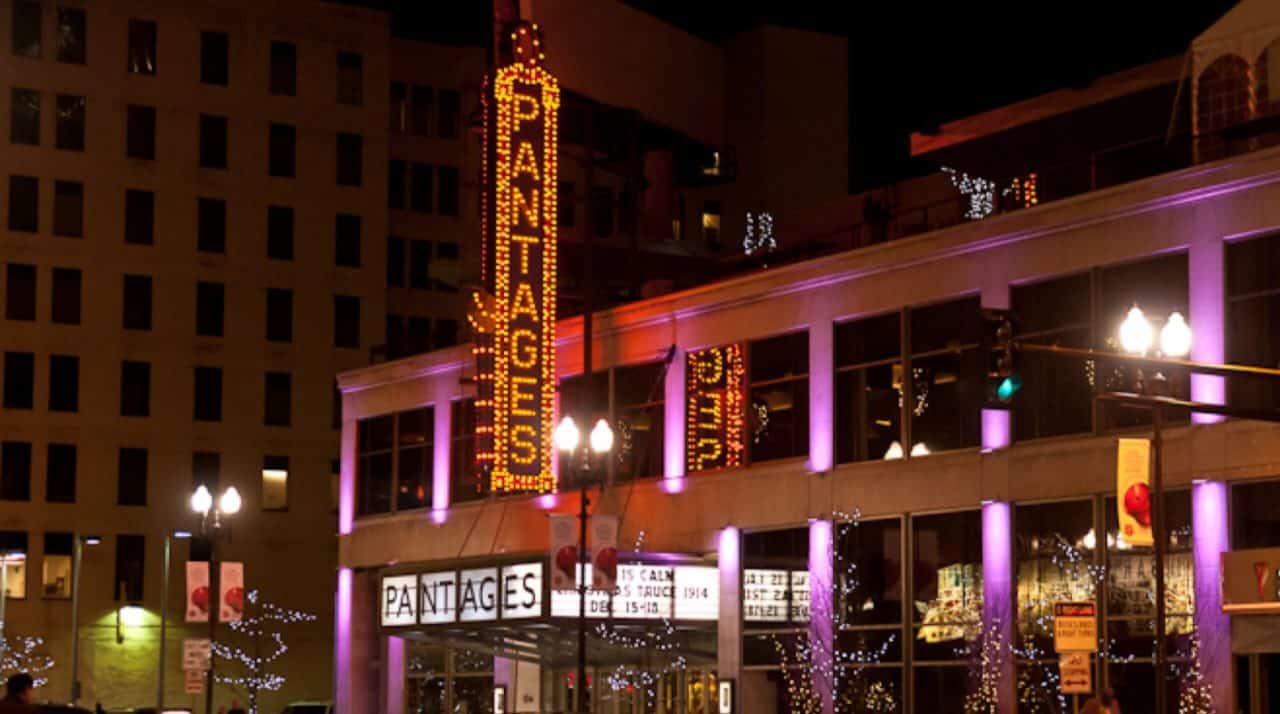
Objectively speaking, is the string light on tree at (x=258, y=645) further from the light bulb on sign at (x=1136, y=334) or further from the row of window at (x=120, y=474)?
the light bulb on sign at (x=1136, y=334)

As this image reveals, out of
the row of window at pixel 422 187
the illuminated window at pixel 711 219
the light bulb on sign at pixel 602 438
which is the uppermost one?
the row of window at pixel 422 187

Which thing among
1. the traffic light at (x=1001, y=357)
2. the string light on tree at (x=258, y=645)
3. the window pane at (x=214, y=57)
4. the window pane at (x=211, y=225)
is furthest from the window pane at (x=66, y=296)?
the traffic light at (x=1001, y=357)

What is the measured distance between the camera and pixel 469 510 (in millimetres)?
55281

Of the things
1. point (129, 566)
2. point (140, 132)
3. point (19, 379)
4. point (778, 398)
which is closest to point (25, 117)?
point (140, 132)

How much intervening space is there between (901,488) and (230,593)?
13.3 meters

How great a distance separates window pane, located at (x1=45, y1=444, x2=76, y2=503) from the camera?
84938 mm

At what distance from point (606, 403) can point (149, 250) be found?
4231 centimetres

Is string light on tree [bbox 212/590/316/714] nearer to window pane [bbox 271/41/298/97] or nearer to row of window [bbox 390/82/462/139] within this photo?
window pane [bbox 271/41/298/97]

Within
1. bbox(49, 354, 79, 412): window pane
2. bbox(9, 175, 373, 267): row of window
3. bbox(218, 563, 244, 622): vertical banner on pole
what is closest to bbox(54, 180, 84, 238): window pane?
bbox(9, 175, 373, 267): row of window

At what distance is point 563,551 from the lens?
42.3 m

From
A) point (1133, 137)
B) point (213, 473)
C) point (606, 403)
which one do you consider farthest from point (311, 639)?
point (1133, 137)

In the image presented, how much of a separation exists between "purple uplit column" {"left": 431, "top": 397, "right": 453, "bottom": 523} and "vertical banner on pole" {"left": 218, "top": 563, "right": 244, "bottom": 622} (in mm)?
14147

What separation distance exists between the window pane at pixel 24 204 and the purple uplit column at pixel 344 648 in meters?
31.9

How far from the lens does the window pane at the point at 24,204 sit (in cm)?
8619
